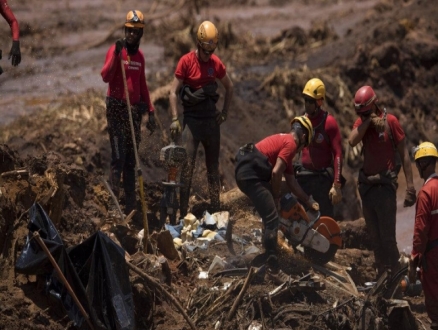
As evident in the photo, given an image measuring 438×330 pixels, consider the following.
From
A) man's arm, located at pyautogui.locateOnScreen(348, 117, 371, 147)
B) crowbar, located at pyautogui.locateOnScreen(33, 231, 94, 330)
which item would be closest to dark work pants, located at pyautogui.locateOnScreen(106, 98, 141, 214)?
man's arm, located at pyautogui.locateOnScreen(348, 117, 371, 147)

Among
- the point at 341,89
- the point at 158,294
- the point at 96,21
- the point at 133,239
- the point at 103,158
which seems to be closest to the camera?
the point at 158,294

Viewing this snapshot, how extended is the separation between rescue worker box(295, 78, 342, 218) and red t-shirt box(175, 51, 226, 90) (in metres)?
1.19

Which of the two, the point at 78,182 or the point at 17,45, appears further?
the point at 78,182

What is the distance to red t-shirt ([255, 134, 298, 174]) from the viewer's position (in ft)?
33.8

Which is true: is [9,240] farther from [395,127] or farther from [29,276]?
[395,127]

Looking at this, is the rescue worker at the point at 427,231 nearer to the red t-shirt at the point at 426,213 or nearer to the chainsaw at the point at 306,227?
the red t-shirt at the point at 426,213

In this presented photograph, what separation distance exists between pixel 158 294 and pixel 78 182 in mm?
2257

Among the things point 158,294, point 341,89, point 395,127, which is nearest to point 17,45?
point 158,294

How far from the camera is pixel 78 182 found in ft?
37.1

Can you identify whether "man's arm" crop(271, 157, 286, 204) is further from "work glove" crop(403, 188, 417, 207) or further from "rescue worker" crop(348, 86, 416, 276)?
"work glove" crop(403, 188, 417, 207)

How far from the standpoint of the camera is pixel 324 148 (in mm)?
11469

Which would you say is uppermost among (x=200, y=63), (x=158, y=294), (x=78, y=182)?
(x=200, y=63)

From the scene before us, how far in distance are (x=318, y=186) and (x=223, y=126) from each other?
6.15 m

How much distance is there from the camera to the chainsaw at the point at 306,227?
424 inches
